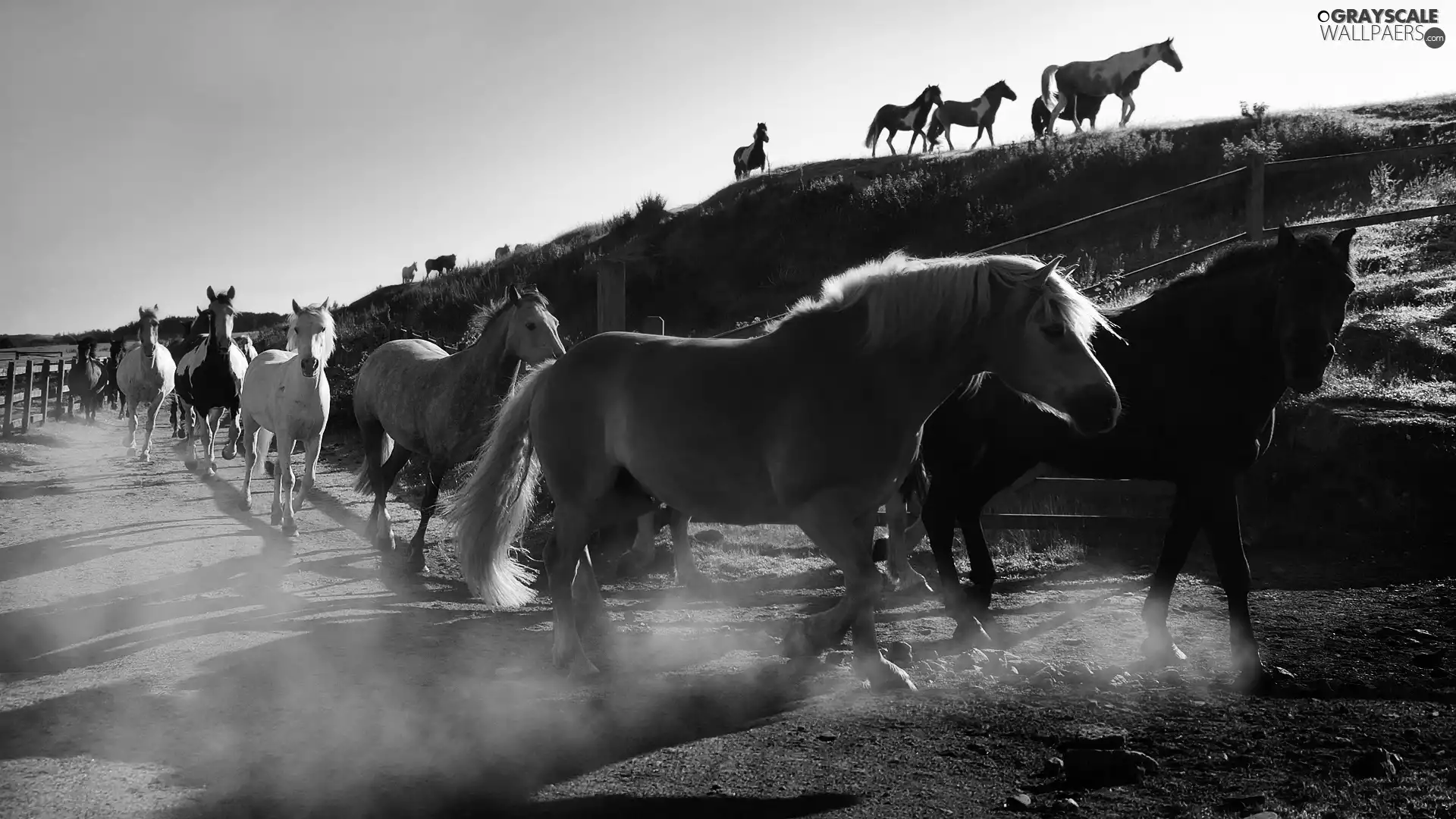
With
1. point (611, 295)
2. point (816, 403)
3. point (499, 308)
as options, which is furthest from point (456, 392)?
point (816, 403)

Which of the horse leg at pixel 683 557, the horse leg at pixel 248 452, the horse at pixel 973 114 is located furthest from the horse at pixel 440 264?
the horse leg at pixel 683 557

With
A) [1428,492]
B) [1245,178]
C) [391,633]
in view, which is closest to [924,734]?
[391,633]

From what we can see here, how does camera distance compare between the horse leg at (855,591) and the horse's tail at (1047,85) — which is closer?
the horse leg at (855,591)

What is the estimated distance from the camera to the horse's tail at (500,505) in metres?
5.50

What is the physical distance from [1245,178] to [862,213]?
51.5ft

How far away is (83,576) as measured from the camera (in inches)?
275

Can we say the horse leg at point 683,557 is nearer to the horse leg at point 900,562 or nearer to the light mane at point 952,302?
the horse leg at point 900,562

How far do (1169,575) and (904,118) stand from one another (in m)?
32.7

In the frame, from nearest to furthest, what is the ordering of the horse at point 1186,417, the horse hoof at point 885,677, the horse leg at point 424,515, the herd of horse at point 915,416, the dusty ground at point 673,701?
1. the dusty ground at point 673,701
2. the herd of horse at point 915,416
3. the horse hoof at point 885,677
4. the horse at point 1186,417
5. the horse leg at point 424,515

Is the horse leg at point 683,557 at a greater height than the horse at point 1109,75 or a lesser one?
lesser

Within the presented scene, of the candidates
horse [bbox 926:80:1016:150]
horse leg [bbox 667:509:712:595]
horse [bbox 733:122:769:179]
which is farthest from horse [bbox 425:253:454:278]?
horse leg [bbox 667:509:712:595]

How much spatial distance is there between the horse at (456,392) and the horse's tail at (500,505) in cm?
200

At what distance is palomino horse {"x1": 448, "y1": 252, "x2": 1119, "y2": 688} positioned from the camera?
431 centimetres

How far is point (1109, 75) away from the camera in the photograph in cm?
3166
